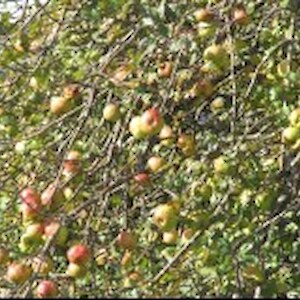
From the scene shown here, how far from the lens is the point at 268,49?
10.2 ft

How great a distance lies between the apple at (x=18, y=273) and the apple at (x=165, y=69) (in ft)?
2.48

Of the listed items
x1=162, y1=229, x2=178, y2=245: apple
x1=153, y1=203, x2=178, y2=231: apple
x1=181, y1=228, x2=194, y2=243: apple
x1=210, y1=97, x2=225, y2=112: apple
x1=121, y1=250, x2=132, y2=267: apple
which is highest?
x1=153, y1=203, x2=178, y2=231: apple

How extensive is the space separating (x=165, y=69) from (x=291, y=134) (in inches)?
17.7

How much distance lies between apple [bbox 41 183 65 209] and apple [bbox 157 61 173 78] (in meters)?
0.54

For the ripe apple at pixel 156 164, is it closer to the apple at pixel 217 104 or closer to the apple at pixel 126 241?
the apple at pixel 126 241

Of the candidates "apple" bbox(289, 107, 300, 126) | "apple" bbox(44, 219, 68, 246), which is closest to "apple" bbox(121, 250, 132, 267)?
"apple" bbox(44, 219, 68, 246)

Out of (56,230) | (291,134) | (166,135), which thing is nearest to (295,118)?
(291,134)

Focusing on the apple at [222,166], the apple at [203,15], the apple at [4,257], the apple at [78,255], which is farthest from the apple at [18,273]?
the apple at [203,15]

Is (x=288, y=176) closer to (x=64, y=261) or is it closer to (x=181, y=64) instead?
(x=181, y=64)

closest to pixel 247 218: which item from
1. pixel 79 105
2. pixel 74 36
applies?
pixel 79 105

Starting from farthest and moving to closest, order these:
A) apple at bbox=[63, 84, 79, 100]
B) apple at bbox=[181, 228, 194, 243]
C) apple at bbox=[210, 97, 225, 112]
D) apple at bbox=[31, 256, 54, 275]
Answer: apple at bbox=[210, 97, 225, 112]
apple at bbox=[63, 84, 79, 100]
apple at bbox=[181, 228, 194, 243]
apple at bbox=[31, 256, 54, 275]

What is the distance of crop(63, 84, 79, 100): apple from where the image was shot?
2856 mm

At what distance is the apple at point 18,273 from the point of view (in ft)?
8.00

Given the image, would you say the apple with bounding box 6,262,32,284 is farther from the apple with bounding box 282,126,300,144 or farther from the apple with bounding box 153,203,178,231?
the apple with bounding box 282,126,300,144
